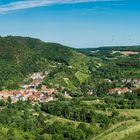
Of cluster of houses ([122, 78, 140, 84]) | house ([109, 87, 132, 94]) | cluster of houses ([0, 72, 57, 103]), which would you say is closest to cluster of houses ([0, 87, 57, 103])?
cluster of houses ([0, 72, 57, 103])

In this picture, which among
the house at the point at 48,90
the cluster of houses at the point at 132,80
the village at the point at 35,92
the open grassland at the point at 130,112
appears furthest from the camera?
the cluster of houses at the point at 132,80

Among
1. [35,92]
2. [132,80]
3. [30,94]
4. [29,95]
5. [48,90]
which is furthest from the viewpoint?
[132,80]

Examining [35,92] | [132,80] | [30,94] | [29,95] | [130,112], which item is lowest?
[130,112]

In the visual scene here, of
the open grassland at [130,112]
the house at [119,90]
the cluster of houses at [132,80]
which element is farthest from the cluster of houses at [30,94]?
the cluster of houses at [132,80]

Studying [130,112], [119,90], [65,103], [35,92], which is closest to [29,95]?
[35,92]

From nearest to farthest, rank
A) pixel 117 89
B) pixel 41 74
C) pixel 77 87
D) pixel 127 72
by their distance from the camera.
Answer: pixel 117 89, pixel 77 87, pixel 41 74, pixel 127 72

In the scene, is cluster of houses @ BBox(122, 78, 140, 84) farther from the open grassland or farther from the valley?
the open grassland

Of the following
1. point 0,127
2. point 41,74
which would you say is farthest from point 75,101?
point 41,74

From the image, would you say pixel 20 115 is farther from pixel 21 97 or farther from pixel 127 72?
pixel 127 72

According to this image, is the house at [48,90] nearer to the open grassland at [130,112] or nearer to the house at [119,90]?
the house at [119,90]

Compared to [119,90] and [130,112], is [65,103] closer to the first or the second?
[130,112]

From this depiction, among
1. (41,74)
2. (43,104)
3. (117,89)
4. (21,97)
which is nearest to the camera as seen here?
(43,104)
